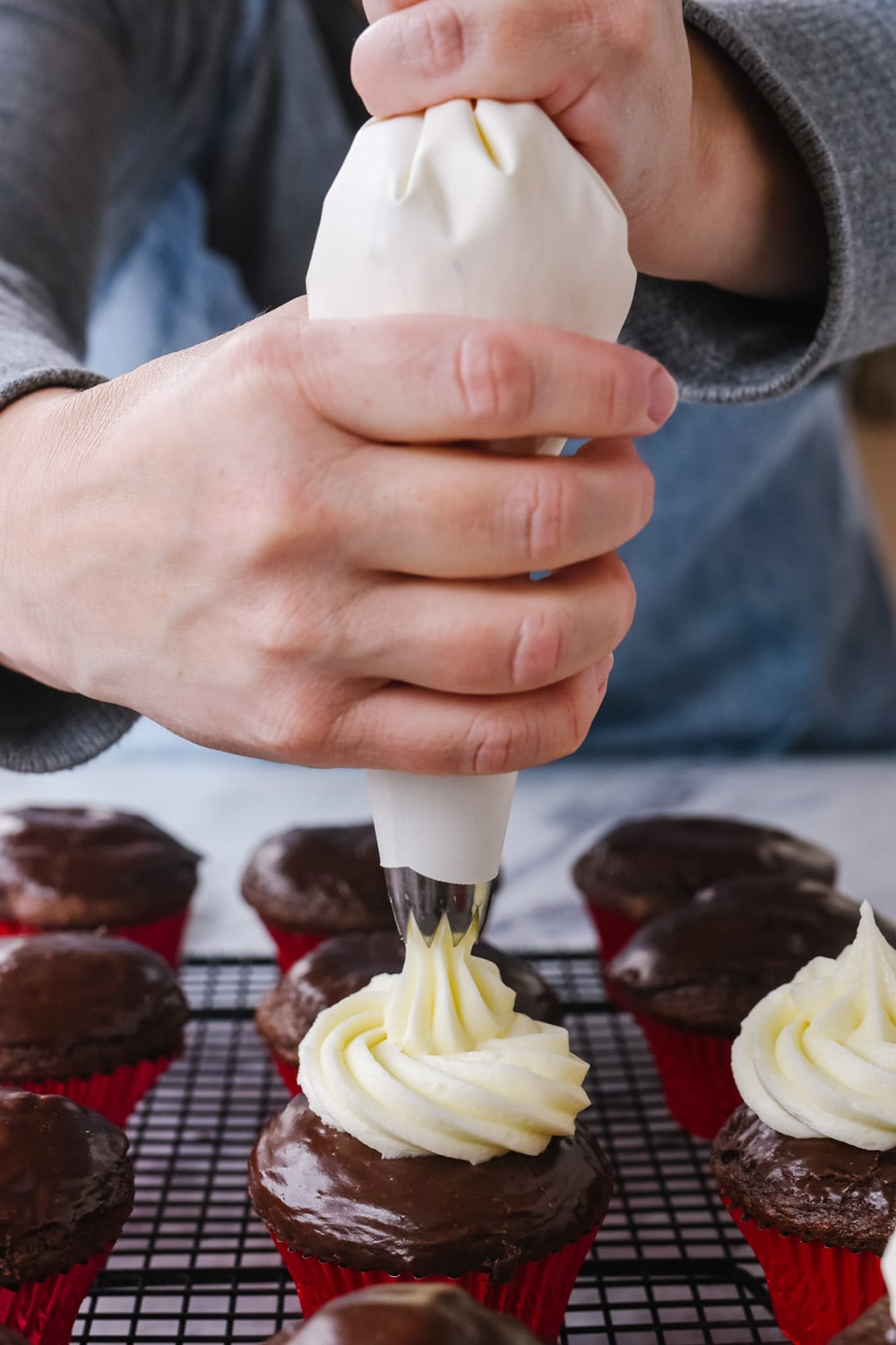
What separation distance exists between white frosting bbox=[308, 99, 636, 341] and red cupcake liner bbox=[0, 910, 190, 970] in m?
1.27

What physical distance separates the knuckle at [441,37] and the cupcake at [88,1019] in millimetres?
1153

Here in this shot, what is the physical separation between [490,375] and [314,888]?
129 centimetres

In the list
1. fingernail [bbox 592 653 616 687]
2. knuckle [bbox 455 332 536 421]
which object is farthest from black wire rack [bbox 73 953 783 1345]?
knuckle [bbox 455 332 536 421]

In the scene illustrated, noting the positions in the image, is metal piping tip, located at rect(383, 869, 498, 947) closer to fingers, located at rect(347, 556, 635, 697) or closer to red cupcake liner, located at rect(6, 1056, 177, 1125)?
fingers, located at rect(347, 556, 635, 697)

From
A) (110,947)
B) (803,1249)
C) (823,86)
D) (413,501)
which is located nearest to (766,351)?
(823,86)

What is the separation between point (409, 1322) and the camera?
84 centimetres

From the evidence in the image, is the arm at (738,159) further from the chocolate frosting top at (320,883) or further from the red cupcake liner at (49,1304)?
the red cupcake liner at (49,1304)

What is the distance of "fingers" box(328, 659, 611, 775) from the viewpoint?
94cm

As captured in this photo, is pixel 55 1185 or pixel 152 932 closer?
pixel 55 1185

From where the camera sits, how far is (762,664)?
302 centimetres

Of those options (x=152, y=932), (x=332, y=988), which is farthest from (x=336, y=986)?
(x=152, y=932)

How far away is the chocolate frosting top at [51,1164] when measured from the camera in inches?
46.5

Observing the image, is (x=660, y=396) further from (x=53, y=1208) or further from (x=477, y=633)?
(x=53, y=1208)

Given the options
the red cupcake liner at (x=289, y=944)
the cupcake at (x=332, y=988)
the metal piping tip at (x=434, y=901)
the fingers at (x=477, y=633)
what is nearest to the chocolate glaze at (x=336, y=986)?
the cupcake at (x=332, y=988)
